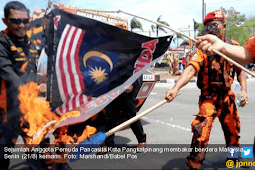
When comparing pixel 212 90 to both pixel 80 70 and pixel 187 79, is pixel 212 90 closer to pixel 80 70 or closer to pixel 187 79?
pixel 187 79

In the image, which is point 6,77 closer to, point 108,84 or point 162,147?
point 108,84

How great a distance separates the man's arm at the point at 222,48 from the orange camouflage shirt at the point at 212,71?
0.96 m

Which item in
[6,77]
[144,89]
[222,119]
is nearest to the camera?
[6,77]

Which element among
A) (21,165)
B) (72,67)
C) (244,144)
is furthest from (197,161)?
(21,165)

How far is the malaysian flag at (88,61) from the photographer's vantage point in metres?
3.44

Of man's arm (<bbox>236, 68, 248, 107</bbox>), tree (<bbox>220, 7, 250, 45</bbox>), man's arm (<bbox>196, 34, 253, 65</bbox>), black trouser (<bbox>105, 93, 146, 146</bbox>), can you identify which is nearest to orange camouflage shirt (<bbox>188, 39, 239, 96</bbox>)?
man's arm (<bbox>236, 68, 248, 107</bbox>)

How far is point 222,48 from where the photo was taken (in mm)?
2258

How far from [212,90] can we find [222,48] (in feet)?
4.02

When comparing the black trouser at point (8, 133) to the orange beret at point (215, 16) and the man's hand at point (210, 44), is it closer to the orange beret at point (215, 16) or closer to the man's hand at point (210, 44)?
the man's hand at point (210, 44)

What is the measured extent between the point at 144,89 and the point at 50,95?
2.52 meters

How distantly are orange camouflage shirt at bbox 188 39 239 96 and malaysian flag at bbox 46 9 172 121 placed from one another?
0.83 meters

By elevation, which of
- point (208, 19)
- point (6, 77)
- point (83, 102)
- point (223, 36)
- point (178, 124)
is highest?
point (208, 19)

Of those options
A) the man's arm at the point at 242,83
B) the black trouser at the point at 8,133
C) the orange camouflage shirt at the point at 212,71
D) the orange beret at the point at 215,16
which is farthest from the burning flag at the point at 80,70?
the man's arm at the point at 242,83

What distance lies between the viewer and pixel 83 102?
3.57 meters
